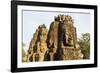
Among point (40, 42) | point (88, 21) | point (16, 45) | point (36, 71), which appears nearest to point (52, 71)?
point (36, 71)

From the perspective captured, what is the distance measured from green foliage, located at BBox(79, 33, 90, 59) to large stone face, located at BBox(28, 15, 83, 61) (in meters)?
0.04

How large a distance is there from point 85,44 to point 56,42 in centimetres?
27

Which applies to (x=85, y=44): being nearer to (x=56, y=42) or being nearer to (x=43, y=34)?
(x=56, y=42)

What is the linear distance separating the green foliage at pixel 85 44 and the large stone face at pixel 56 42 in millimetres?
39

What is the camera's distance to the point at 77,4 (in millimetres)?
1923

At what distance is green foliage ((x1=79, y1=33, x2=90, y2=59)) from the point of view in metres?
1.96

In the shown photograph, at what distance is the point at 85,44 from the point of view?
1977mm

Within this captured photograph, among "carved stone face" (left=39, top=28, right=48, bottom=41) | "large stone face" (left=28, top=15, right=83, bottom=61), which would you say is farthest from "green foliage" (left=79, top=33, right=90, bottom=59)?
"carved stone face" (left=39, top=28, right=48, bottom=41)

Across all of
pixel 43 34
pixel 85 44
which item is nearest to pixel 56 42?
pixel 43 34

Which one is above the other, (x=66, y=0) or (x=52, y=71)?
(x=66, y=0)

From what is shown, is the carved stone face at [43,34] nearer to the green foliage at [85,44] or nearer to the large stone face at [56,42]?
the large stone face at [56,42]

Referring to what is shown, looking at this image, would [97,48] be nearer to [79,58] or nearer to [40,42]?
[79,58]

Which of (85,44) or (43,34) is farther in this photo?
(85,44)

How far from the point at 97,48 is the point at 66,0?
1.63 feet
